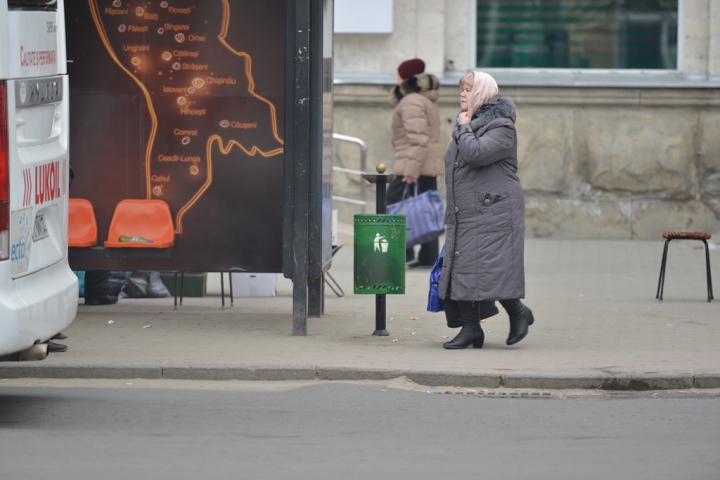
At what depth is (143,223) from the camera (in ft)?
30.4

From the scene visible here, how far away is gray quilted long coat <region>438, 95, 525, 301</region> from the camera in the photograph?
8008mm

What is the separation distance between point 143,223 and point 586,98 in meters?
7.79

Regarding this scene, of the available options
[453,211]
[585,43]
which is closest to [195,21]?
[453,211]

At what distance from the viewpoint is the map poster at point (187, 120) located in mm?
9086

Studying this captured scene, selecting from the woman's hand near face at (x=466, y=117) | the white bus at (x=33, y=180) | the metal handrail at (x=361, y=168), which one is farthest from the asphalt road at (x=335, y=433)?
the metal handrail at (x=361, y=168)

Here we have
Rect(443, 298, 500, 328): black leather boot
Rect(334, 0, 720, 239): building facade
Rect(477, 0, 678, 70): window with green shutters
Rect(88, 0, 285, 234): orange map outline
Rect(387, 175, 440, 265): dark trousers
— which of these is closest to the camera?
Rect(443, 298, 500, 328): black leather boot

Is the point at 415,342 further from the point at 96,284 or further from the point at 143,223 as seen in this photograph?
the point at 96,284

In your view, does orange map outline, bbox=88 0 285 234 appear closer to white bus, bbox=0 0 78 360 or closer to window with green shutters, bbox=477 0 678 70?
white bus, bbox=0 0 78 360

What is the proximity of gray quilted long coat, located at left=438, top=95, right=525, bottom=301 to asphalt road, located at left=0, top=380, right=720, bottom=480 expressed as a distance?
118 centimetres

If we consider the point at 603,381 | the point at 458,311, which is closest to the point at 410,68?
the point at 458,311

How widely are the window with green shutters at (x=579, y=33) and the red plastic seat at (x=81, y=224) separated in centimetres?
790

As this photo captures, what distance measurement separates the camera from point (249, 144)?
30.2 ft

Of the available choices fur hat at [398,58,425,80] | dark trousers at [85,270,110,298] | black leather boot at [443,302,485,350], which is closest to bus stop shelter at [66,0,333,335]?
dark trousers at [85,270,110,298]

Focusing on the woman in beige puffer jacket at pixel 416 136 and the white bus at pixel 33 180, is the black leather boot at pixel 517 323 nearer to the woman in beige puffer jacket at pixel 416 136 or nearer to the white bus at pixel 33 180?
the white bus at pixel 33 180
